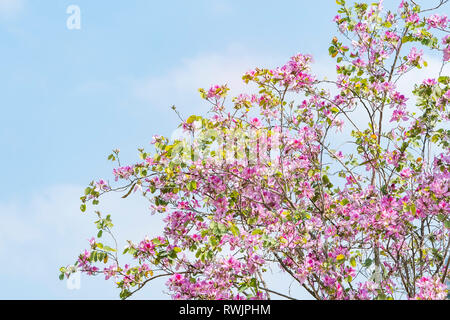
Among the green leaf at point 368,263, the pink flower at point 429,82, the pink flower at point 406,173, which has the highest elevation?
the pink flower at point 429,82

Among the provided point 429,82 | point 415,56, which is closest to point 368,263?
point 429,82

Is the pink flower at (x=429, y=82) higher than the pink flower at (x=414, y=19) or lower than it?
lower

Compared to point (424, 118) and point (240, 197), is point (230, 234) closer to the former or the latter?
point (240, 197)

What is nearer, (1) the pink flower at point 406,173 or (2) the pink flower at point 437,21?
(1) the pink flower at point 406,173

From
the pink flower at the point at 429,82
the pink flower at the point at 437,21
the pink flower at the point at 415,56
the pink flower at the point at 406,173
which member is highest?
the pink flower at the point at 437,21

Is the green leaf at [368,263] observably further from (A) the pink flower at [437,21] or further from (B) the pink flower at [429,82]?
(A) the pink flower at [437,21]

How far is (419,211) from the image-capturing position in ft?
13.2

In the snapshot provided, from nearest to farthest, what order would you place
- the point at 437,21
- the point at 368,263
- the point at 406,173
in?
the point at 368,263, the point at 406,173, the point at 437,21

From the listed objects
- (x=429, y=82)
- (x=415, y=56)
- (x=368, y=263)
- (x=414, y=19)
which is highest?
(x=414, y=19)

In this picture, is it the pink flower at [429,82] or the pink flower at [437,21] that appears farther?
the pink flower at [437,21]

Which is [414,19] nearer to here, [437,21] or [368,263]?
[437,21]

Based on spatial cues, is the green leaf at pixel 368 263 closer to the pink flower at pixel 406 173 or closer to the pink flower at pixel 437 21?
the pink flower at pixel 406 173
